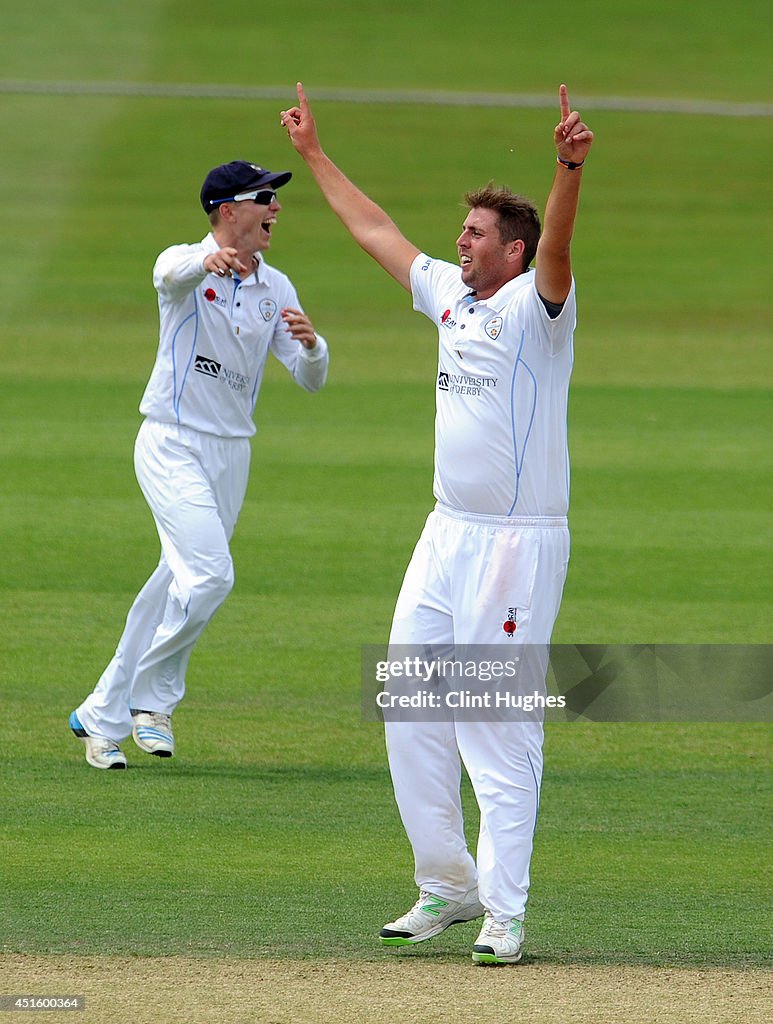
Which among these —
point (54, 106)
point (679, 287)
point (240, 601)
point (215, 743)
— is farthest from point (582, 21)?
point (215, 743)

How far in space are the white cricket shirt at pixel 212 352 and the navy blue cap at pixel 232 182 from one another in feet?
0.59

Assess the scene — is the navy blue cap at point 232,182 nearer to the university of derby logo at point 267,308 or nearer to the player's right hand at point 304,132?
the university of derby logo at point 267,308

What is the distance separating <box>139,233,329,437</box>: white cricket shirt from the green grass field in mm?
1410

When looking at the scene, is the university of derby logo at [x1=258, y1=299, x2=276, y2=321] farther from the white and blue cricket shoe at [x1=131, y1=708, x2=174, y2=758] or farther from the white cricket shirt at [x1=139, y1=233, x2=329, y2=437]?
the white and blue cricket shoe at [x1=131, y1=708, x2=174, y2=758]

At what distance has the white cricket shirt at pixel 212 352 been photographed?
7.75 m

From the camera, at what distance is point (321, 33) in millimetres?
36812

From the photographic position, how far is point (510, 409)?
547 centimetres

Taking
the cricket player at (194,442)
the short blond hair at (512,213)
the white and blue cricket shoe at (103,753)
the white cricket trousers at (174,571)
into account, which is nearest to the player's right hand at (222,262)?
the cricket player at (194,442)

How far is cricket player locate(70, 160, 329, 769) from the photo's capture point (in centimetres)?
753

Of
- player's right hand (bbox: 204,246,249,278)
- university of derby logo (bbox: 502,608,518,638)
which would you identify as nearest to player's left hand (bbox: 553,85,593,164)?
university of derby logo (bbox: 502,608,518,638)

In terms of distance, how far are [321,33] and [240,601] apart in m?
28.3

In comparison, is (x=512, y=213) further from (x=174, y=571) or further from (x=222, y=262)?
(x=174, y=571)
